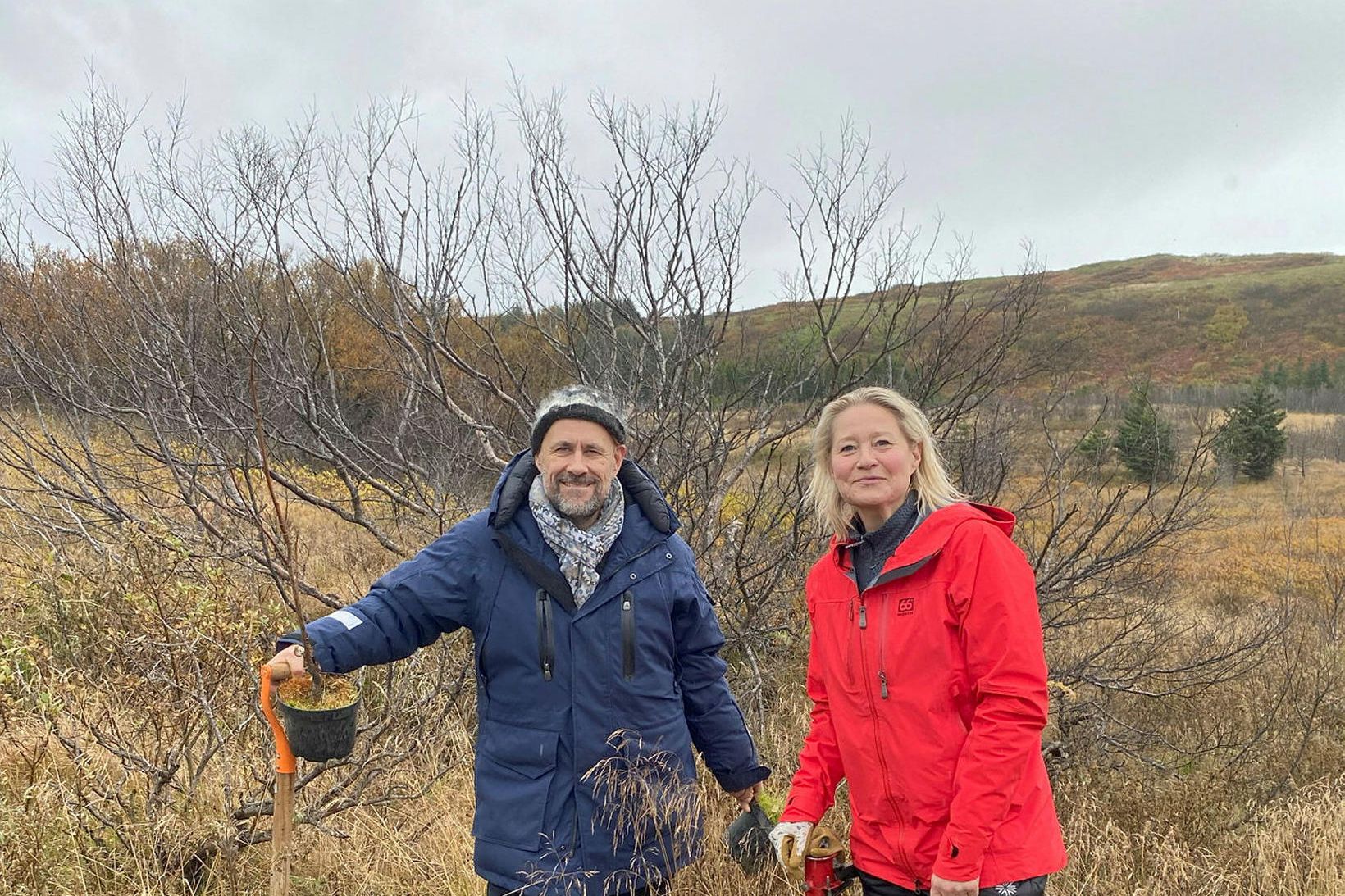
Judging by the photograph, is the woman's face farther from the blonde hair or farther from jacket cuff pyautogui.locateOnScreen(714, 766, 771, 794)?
jacket cuff pyautogui.locateOnScreen(714, 766, 771, 794)

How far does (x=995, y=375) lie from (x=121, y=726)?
16.0 feet

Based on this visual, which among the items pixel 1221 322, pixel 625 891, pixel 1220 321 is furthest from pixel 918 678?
pixel 1220 321

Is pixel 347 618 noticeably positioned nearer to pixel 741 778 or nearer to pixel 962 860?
pixel 741 778

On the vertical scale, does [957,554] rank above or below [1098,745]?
above

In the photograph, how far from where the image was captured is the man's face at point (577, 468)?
6.55 feet

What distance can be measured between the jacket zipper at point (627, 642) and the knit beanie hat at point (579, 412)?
0.44 meters

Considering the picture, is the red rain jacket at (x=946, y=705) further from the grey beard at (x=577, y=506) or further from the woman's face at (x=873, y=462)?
the grey beard at (x=577, y=506)

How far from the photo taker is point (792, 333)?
511cm

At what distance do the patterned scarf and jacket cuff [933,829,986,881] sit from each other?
0.92 m

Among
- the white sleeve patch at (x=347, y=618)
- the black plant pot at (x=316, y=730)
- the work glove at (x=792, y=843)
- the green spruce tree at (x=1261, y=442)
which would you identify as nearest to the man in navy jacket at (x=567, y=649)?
the white sleeve patch at (x=347, y=618)

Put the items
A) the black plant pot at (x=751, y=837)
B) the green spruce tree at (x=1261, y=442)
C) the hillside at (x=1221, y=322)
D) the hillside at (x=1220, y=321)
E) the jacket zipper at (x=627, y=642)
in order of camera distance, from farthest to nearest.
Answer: the hillside at (x=1220, y=321) < the hillside at (x=1221, y=322) < the green spruce tree at (x=1261, y=442) < the black plant pot at (x=751, y=837) < the jacket zipper at (x=627, y=642)

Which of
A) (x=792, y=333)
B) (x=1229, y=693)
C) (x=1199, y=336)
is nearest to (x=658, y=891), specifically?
(x=792, y=333)

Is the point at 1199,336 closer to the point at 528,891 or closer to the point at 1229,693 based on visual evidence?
the point at 1229,693

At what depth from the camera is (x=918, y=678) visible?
5.64 ft
